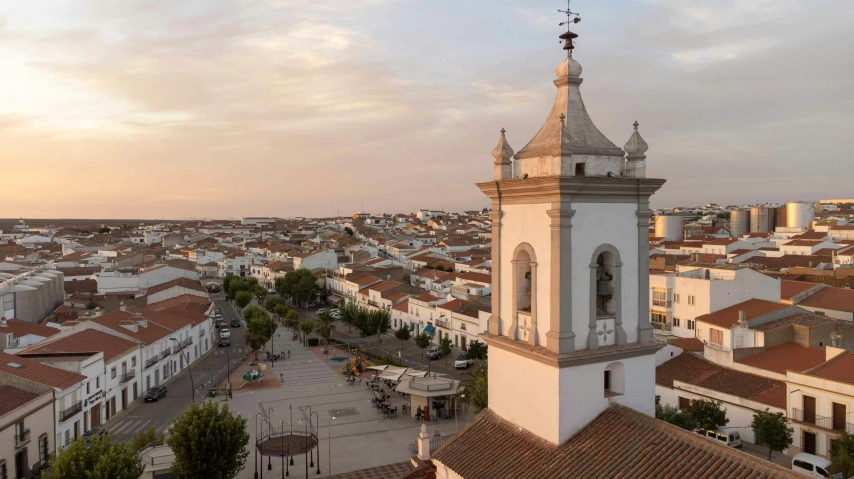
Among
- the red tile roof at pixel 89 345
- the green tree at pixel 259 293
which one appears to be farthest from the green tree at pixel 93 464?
the green tree at pixel 259 293

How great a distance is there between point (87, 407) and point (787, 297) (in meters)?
41.1

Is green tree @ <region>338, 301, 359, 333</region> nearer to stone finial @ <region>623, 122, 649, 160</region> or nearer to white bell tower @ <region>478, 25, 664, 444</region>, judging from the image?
white bell tower @ <region>478, 25, 664, 444</region>

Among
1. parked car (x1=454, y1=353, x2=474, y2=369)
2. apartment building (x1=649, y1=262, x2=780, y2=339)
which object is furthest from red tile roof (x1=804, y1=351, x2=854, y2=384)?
parked car (x1=454, y1=353, x2=474, y2=369)

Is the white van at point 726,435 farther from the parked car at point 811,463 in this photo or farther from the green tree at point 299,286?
the green tree at point 299,286

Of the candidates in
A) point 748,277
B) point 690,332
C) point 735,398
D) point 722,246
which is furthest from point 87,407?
point 722,246

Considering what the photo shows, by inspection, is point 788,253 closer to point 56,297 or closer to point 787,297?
point 787,297

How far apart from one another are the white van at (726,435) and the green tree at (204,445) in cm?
1635

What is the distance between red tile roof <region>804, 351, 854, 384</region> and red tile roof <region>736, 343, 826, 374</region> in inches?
114

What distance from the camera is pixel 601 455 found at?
9570 mm

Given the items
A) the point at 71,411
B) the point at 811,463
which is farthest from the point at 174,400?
the point at 811,463

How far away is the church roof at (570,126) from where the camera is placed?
1085 cm

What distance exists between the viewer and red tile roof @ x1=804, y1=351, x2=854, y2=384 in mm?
22530

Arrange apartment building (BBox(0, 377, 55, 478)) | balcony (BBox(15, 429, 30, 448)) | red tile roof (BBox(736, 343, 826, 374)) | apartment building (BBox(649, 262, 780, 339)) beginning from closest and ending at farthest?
1. apartment building (BBox(0, 377, 55, 478))
2. balcony (BBox(15, 429, 30, 448))
3. red tile roof (BBox(736, 343, 826, 374))
4. apartment building (BBox(649, 262, 780, 339))

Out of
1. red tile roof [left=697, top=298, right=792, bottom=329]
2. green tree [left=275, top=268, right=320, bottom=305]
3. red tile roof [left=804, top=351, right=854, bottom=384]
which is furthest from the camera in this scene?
green tree [left=275, top=268, right=320, bottom=305]
